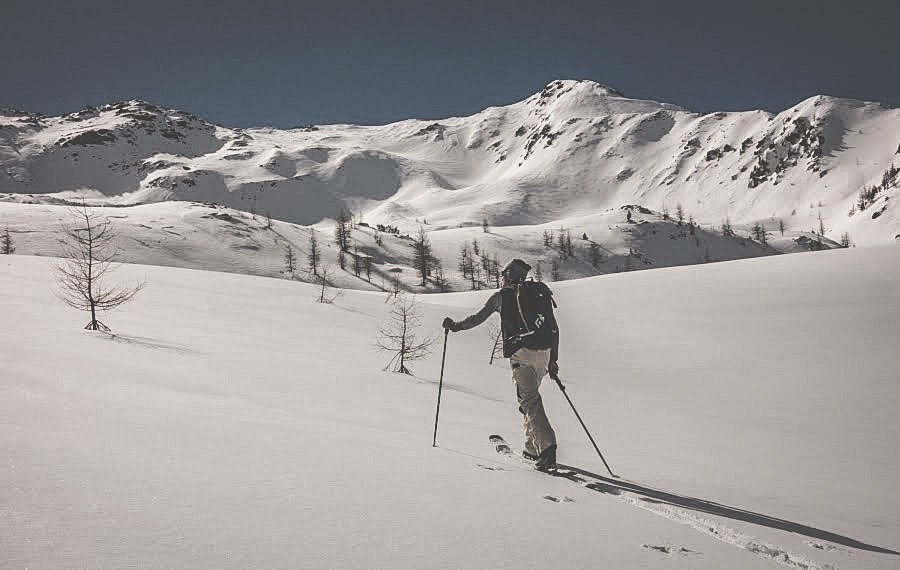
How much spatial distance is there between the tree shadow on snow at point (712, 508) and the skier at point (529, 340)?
0.74 m

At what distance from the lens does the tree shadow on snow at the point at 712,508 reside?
3950 millimetres

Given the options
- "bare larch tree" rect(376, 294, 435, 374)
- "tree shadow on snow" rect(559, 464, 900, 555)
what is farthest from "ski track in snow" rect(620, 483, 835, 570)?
"bare larch tree" rect(376, 294, 435, 374)

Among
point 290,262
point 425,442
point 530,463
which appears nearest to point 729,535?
point 530,463

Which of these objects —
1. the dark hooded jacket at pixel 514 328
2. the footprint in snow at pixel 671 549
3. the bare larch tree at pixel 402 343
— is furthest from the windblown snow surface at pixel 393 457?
the dark hooded jacket at pixel 514 328

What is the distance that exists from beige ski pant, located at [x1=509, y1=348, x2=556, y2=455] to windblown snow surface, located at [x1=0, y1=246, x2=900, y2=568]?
40 cm

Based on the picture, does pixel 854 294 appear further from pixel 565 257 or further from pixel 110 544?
pixel 565 257

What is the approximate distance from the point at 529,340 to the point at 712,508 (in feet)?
8.24

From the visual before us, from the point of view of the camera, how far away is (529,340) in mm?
5848

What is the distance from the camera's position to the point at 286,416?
5.66 meters

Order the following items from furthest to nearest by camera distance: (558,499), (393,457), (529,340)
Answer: (529,340) → (393,457) → (558,499)

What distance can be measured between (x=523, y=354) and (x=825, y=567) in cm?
339

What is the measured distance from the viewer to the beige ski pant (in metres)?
5.73

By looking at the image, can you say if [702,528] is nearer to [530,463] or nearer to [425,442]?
[530,463]

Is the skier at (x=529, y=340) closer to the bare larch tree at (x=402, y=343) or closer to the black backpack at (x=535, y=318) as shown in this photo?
the black backpack at (x=535, y=318)
